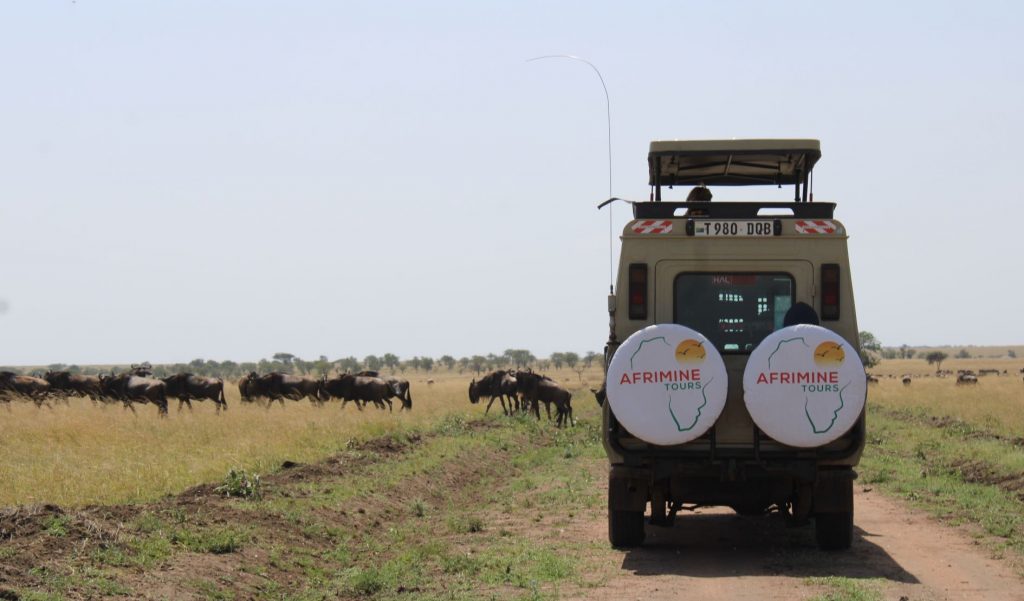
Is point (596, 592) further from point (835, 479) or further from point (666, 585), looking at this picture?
point (835, 479)

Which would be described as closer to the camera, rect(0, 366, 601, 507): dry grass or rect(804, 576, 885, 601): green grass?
rect(804, 576, 885, 601): green grass

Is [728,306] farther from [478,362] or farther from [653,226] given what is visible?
[478,362]

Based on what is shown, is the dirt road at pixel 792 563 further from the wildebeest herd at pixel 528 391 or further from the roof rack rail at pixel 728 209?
the wildebeest herd at pixel 528 391

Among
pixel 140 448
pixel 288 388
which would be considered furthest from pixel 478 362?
pixel 140 448

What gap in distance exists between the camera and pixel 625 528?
37.3 feet

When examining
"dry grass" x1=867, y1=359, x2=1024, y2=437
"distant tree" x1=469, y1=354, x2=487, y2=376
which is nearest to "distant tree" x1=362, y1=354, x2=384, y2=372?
"distant tree" x1=469, y1=354, x2=487, y2=376

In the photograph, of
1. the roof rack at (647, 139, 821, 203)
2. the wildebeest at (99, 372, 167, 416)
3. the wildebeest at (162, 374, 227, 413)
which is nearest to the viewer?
the roof rack at (647, 139, 821, 203)

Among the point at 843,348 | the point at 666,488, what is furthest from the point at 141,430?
the point at 843,348

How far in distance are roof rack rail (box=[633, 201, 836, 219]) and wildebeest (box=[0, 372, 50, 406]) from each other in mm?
31744

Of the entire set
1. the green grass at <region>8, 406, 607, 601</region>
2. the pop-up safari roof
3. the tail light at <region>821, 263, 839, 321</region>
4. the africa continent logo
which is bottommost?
the green grass at <region>8, 406, 607, 601</region>

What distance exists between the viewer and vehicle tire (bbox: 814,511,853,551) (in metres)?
11.0

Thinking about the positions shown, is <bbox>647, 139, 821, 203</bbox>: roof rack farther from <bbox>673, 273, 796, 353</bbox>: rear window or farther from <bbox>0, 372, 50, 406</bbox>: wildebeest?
<bbox>0, 372, 50, 406</bbox>: wildebeest

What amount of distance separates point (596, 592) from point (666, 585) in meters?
0.65

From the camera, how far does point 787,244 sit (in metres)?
10.8
